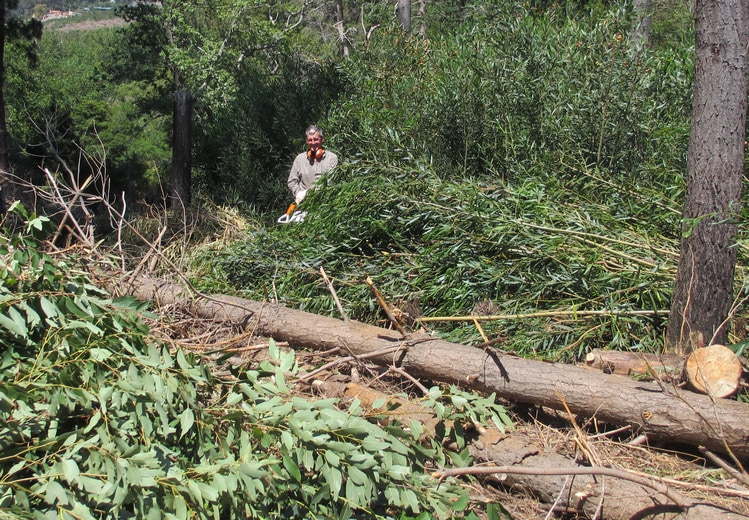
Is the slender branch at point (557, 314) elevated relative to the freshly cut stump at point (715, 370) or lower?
lower

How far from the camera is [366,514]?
340cm

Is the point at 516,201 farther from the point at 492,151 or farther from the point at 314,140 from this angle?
the point at 314,140

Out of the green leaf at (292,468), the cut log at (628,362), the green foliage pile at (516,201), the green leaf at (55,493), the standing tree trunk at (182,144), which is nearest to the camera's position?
the green leaf at (55,493)

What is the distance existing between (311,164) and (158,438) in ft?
19.8

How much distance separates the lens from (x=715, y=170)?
192 inches

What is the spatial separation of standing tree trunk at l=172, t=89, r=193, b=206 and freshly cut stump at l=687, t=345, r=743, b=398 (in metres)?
8.57

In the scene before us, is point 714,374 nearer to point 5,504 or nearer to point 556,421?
point 556,421

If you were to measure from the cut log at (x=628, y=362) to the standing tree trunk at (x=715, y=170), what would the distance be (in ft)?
0.65

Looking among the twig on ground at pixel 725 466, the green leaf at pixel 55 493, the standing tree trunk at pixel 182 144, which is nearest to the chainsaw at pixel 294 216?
the standing tree trunk at pixel 182 144

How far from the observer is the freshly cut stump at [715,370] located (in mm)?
4270

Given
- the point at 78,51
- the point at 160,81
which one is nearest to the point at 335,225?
the point at 160,81

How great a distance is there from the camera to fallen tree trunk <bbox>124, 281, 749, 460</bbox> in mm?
3955

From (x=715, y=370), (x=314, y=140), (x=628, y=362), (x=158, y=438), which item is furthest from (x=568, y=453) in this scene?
(x=314, y=140)

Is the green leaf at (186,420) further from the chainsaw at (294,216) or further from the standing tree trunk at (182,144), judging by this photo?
the standing tree trunk at (182,144)
